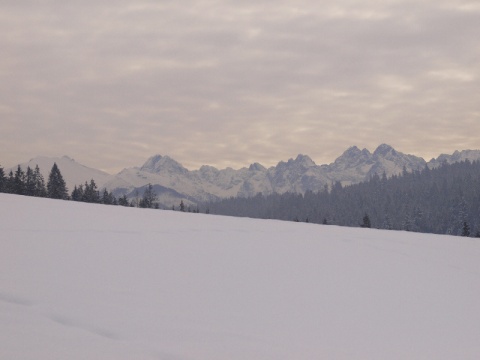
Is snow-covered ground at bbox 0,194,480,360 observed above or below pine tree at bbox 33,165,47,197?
below

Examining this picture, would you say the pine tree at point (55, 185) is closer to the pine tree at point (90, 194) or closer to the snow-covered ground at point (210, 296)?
the pine tree at point (90, 194)

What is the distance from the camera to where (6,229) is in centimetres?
890

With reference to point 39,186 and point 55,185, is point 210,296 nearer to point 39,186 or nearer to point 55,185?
point 55,185

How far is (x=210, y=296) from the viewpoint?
680 cm

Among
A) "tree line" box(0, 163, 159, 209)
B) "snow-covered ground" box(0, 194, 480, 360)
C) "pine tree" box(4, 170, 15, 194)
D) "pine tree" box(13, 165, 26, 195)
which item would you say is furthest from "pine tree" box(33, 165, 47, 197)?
"snow-covered ground" box(0, 194, 480, 360)

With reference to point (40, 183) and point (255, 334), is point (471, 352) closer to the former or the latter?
point (255, 334)

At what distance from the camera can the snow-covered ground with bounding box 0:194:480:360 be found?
4953mm

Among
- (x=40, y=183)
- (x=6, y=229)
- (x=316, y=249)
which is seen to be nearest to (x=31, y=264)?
(x=6, y=229)

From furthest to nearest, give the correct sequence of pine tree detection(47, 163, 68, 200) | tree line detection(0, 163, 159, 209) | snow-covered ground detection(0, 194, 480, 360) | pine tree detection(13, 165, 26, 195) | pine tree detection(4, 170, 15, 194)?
pine tree detection(47, 163, 68, 200) < tree line detection(0, 163, 159, 209) < pine tree detection(13, 165, 26, 195) < pine tree detection(4, 170, 15, 194) < snow-covered ground detection(0, 194, 480, 360)

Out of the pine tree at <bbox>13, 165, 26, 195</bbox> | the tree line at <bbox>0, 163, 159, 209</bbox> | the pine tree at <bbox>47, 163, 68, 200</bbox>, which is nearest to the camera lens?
the pine tree at <bbox>13, 165, 26, 195</bbox>

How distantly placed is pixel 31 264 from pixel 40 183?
87.0 meters

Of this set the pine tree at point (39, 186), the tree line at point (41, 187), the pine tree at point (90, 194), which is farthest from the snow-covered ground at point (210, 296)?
the pine tree at point (90, 194)

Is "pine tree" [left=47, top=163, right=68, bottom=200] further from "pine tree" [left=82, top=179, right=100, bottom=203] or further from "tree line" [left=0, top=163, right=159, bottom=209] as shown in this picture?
"pine tree" [left=82, top=179, right=100, bottom=203]

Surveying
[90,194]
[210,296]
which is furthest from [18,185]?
[210,296]
